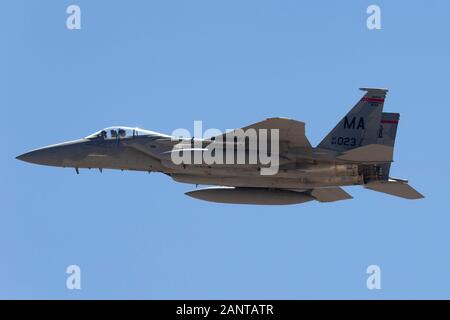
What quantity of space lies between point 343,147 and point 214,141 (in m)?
4.08

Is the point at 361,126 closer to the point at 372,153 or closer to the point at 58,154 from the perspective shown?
the point at 372,153

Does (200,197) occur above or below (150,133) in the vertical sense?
below

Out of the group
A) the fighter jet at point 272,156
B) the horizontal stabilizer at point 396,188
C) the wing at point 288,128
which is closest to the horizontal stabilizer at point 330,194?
the fighter jet at point 272,156

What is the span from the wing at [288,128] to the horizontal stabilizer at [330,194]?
3.38 m

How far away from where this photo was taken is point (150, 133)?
106 ft

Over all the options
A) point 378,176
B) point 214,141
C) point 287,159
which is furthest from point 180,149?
point 378,176

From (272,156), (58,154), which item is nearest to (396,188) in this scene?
(272,156)

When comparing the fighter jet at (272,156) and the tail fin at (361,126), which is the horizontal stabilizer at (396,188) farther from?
the tail fin at (361,126)

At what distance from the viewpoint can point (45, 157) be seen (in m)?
32.7

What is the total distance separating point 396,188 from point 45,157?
1162cm
